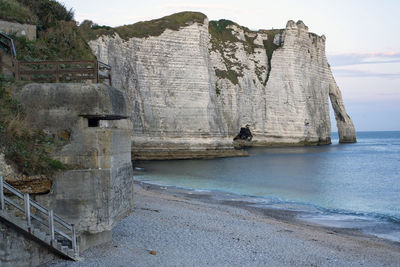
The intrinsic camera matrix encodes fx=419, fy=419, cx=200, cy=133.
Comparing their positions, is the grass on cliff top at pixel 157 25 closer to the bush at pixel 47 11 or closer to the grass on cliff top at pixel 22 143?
the bush at pixel 47 11

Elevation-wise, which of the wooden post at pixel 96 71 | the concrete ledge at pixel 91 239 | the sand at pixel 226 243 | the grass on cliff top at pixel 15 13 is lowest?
the sand at pixel 226 243

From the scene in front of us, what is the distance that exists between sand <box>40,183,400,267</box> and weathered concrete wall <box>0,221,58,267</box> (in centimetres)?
37

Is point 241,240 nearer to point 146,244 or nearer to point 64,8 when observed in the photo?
point 146,244

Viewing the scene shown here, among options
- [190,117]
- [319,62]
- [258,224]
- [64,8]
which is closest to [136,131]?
[190,117]

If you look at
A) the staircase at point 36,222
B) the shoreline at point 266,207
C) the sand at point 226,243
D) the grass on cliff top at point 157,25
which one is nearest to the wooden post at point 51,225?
the staircase at point 36,222

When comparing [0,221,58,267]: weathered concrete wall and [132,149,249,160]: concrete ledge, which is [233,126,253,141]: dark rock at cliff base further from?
[0,221,58,267]: weathered concrete wall

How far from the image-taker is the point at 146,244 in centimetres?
935

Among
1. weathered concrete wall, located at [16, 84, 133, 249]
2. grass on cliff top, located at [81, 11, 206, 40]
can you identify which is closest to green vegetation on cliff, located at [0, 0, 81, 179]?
weathered concrete wall, located at [16, 84, 133, 249]

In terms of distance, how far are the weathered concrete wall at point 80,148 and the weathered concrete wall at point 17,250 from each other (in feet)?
2.79

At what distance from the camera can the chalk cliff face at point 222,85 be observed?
45.0 metres

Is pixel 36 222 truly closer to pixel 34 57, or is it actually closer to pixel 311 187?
pixel 34 57

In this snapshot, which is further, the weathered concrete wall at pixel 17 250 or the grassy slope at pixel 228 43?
the grassy slope at pixel 228 43

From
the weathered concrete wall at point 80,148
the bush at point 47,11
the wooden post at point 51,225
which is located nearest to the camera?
the wooden post at point 51,225

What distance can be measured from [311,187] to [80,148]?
20.5 metres
